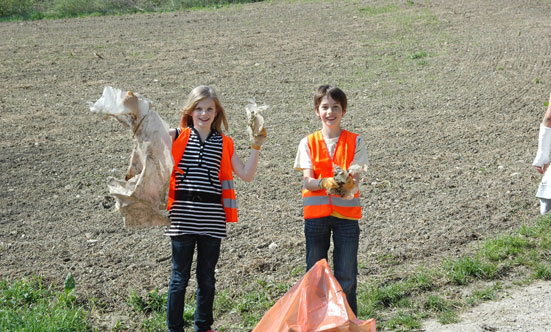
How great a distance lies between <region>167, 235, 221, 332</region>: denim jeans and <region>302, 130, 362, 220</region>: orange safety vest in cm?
57

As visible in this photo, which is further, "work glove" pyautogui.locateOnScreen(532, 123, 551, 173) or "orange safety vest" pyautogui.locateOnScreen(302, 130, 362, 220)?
"work glove" pyautogui.locateOnScreen(532, 123, 551, 173)

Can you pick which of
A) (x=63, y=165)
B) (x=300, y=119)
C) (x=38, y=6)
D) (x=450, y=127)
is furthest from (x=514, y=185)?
(x=38, y=6)

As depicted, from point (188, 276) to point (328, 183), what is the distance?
3.22 feet

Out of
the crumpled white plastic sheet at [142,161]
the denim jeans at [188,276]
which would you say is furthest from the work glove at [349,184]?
the crumpled white plastic sheet at [142,161]

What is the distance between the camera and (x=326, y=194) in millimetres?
3979

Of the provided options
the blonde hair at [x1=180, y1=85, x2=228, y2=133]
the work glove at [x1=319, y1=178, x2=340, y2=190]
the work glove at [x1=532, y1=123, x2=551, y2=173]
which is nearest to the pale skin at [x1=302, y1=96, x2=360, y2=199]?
the work glove at [x1=319, y1=178, x2=340, y2=190]

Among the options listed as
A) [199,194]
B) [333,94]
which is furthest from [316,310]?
[333,94]

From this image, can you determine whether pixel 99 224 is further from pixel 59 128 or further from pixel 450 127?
pixel 450 127

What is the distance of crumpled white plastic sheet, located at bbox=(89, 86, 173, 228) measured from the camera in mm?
3844

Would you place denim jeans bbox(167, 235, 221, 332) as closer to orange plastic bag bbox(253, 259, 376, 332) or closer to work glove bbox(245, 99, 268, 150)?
orange plastic bag bbox(253, 259, 376, 332)

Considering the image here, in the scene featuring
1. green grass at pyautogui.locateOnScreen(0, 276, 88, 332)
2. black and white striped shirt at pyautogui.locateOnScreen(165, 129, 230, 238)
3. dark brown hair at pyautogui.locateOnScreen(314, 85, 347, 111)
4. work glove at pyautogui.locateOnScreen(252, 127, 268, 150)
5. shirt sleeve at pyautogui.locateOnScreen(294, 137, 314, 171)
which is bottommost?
green grass at pyautogui.locateOnScreen(0, 276, 88, 332)

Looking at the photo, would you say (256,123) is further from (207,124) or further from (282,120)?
(282,120)

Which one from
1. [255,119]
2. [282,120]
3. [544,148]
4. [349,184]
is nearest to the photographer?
[349,184]

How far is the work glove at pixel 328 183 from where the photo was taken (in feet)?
12.3
